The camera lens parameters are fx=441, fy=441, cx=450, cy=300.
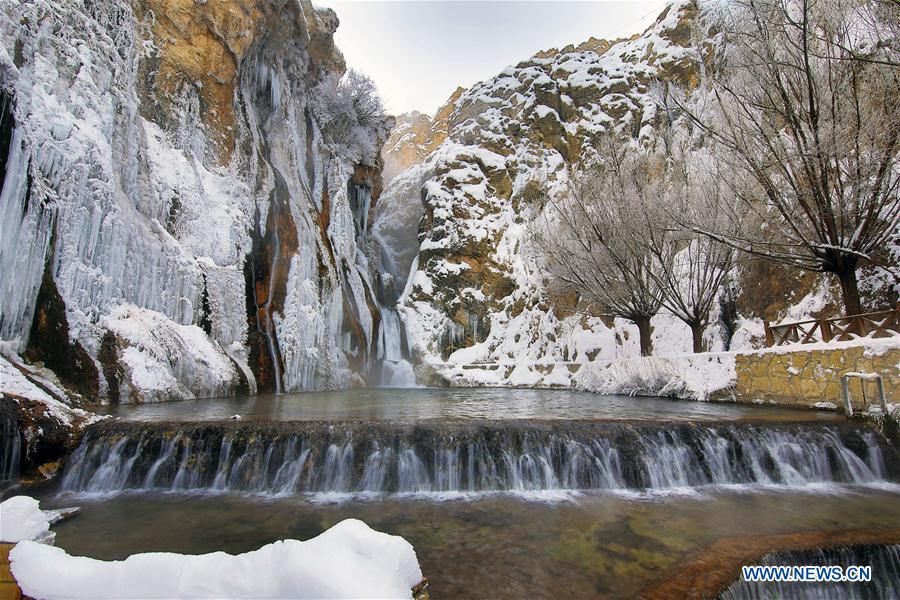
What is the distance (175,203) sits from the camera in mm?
13109

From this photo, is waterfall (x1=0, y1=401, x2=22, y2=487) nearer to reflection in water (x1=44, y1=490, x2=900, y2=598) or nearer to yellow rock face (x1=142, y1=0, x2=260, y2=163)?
reflection in water (x1=44, y1=490, x2=900, y2=598)

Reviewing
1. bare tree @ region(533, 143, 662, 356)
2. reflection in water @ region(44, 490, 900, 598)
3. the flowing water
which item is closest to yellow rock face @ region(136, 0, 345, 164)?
the flowing water

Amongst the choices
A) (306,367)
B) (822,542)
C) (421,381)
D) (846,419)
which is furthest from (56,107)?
(421,381)

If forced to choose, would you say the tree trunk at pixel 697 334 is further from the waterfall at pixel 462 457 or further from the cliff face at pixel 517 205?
the waterfall at pixel 462 457

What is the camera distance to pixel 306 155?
21.3 m

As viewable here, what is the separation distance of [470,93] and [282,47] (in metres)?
23.1

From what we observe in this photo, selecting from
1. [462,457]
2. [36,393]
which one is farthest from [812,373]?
[36,393]

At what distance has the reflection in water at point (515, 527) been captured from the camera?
3.36 metres

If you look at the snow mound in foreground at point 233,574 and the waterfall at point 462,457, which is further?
the waterfall at point 462,457

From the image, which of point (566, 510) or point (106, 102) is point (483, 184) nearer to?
point (106, 102)

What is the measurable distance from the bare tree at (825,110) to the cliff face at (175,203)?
12846 mm

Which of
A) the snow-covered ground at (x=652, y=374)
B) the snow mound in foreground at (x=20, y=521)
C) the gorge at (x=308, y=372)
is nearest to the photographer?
the snow mound in foreground at (x=20, y=521)

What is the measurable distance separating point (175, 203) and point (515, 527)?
44.1ft

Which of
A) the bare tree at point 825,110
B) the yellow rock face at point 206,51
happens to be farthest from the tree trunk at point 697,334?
the yellow rock face at point 206,51
